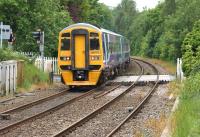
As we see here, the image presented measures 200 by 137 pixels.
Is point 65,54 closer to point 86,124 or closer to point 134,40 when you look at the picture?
point 86,124

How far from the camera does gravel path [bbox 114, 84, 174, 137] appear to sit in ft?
40.5

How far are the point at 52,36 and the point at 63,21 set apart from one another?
578 cm

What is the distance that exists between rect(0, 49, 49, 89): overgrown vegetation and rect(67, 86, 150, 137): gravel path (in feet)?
18.2

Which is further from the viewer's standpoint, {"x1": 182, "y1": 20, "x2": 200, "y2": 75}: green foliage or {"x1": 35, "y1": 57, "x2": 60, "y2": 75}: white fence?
{"x1": 35, "y1": 57, "x2": 60, "y2": 75}: white fence

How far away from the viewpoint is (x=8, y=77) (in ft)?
72.4

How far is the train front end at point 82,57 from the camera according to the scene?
81.2ft

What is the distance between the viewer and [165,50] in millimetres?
57281

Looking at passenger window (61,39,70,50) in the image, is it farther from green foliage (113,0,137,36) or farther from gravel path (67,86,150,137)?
green foliage (113,0,137,36)

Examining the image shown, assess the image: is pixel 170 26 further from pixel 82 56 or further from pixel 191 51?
pixel 191 51

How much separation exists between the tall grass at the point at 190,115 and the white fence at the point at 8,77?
8520 mm

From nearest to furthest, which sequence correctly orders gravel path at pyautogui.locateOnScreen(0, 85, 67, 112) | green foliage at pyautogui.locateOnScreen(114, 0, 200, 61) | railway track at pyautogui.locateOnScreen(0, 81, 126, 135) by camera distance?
1. railway track at pyautogui.locateOnScreen(0, 81, 126, 135)
2. gravel path at pyautogui.locateOnScreen(0, 85, 67, 112)
3. green foliage at pyautogui.locateOnScreen(114, 0, 200, 61)

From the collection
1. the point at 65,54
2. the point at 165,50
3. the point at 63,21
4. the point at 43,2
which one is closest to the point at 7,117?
the point at 65,54

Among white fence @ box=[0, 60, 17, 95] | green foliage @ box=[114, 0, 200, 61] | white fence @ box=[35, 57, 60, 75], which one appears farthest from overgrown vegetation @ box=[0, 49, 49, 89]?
green foliage @ box=[114, 0, 200, 61]

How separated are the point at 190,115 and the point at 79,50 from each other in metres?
14.6
